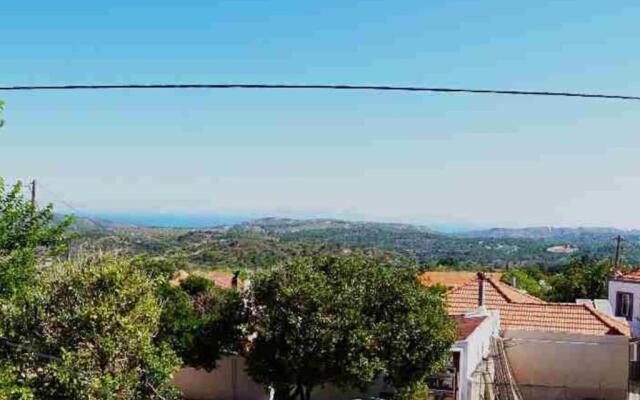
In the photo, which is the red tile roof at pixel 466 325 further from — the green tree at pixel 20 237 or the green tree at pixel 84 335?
the green tree at pixel 20 237

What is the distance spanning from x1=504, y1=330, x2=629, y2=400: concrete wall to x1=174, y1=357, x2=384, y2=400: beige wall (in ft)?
26.0

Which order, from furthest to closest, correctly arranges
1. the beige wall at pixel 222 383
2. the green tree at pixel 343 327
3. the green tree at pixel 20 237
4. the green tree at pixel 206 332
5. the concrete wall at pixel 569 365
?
the concrete wall at pixel 569 365
the beige wall at pixel 222 383
the green tree at pixel 206 332
the green tree at pixel 343 327
the green tree at pixel 20 237

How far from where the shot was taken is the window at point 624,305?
30359 mm

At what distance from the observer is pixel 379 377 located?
18.3 meters

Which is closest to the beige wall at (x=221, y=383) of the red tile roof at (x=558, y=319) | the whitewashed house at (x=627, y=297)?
the red tile roof at (x=558, y=319)

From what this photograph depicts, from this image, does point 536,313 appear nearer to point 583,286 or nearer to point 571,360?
point 571,360

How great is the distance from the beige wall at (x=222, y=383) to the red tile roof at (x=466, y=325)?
5588 millimetres

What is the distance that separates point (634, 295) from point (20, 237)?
2495 cm

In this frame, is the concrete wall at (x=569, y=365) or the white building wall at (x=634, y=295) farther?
the white building wall at (x=634, y=295)

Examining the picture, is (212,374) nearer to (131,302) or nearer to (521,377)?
(131,302)

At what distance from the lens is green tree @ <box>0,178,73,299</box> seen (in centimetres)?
1382

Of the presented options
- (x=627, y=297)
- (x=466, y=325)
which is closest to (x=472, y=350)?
(x=466, y=325)

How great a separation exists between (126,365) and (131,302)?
1.31 m

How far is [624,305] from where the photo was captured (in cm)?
3083
